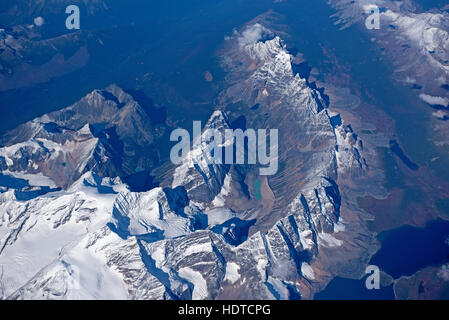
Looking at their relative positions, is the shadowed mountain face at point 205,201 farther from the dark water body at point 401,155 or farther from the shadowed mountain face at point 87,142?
the dark water body at point 401,155

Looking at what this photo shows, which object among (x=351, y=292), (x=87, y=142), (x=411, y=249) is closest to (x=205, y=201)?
(x=351, y=292)

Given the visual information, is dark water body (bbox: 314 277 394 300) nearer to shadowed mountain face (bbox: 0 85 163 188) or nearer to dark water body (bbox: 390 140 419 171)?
dark water body (bbox: 390 140 419 171)

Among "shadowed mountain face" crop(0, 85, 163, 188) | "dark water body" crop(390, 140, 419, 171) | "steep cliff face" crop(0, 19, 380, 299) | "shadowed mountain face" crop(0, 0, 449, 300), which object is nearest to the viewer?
"steep cliff face" crop(0, 19, 380, 299)

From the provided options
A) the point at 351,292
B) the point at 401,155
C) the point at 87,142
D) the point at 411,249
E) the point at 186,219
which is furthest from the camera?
the point at 401,155

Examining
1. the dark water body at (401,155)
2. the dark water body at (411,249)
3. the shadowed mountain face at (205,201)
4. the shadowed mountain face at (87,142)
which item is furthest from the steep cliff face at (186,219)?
the dark water body at (401,155)

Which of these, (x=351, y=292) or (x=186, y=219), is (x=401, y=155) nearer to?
(x=351, y=292)

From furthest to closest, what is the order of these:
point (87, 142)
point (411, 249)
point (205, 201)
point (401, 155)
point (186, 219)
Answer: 1. point (401, 155)
2. point (87, 142)
3. point (205, 201)
4. point (411, 249)
5. point (186, 219)

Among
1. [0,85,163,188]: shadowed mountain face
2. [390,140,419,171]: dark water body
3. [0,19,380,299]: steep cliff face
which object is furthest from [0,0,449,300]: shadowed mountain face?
[390,140,419,171]: dark water body
